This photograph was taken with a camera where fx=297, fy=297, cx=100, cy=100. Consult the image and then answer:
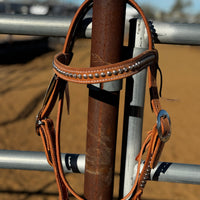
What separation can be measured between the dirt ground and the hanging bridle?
105 cm

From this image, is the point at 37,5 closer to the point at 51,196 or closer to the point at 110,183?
the point at 51,196

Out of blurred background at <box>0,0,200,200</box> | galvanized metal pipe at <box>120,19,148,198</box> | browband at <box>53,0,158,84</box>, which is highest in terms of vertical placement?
browband at <box>53,0,158,84</box>

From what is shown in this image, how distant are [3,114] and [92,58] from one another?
436 centimetres

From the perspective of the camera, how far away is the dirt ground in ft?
9.93

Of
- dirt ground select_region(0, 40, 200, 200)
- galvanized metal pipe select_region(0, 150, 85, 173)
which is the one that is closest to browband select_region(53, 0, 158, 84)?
galvanized metal pipe select_region(0, 150, 85, 173)

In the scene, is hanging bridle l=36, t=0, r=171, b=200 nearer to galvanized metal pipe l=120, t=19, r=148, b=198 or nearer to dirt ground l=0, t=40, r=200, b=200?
galvanized metal pipe l=120, t=19, r=148, b=198

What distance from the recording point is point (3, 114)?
4621 millimetres

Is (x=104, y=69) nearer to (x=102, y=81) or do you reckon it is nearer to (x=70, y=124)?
(x=102, y=81)

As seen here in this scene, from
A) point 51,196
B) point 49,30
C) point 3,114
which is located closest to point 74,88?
point 3,114

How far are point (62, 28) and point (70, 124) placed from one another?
155 inches

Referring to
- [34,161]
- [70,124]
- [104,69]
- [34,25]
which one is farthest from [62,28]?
[70,124]

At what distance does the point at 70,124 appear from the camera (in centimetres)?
446

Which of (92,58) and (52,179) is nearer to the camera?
(92,58)

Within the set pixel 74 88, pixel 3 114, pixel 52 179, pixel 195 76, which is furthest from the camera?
pixel 195 76
